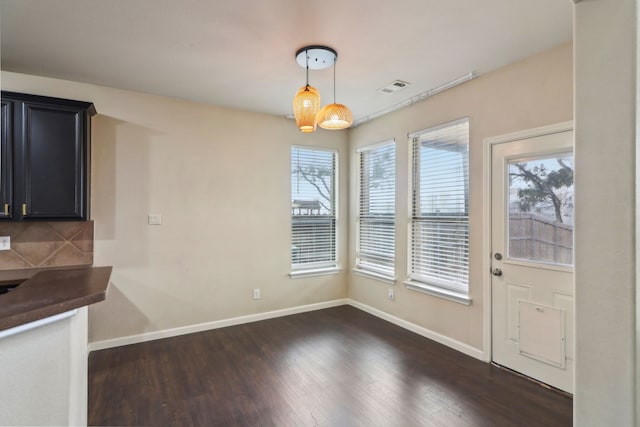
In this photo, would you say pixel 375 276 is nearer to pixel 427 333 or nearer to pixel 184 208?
pixel 427 333

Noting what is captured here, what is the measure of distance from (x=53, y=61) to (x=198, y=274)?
2.44 meters

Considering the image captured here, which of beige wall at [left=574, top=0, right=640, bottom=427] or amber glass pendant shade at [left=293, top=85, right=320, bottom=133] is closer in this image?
beige wall at [left=574, top=0, right=640, bottom=427]

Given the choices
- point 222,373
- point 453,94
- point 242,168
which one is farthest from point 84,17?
point 453,94

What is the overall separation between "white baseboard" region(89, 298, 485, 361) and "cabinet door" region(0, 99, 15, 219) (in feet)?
5.07

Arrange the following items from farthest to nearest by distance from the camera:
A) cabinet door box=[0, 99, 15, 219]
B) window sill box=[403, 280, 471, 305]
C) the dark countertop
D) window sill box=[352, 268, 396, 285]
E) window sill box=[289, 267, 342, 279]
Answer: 1. window sill box=[289, 267, 342, 279]
2. window sill box=[352, 268, 396, 285]
3. window sill box=[403, 280, 471, 305]
4. cabinet door box=[0, 99, 15, 219]
5. the dark countertop

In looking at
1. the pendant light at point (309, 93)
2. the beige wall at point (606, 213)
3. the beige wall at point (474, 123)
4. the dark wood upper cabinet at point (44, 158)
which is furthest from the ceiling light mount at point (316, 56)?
the dark wood upper cabinet at point (44, 158)

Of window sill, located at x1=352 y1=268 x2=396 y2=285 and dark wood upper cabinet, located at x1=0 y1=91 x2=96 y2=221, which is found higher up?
dark wood upper cabinet, located at x1=0 y1=91 x2=96 y2=221

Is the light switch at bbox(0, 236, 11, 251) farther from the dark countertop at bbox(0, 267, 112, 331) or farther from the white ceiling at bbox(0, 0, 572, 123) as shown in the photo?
the white ceiling at bbox(0, 0, 572, 123)

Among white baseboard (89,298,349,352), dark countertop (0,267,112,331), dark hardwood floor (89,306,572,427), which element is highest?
dark countertop (0,267,112,331)

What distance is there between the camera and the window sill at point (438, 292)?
317 centimetres

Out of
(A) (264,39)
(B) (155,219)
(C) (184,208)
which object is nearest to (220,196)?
(C) (184,208)

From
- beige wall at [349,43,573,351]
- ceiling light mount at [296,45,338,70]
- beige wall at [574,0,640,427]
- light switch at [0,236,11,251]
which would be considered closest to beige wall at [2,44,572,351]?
beige wall at [349,43,573,351]

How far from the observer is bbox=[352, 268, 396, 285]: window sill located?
405cm

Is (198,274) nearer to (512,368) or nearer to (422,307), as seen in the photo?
(422,307)
